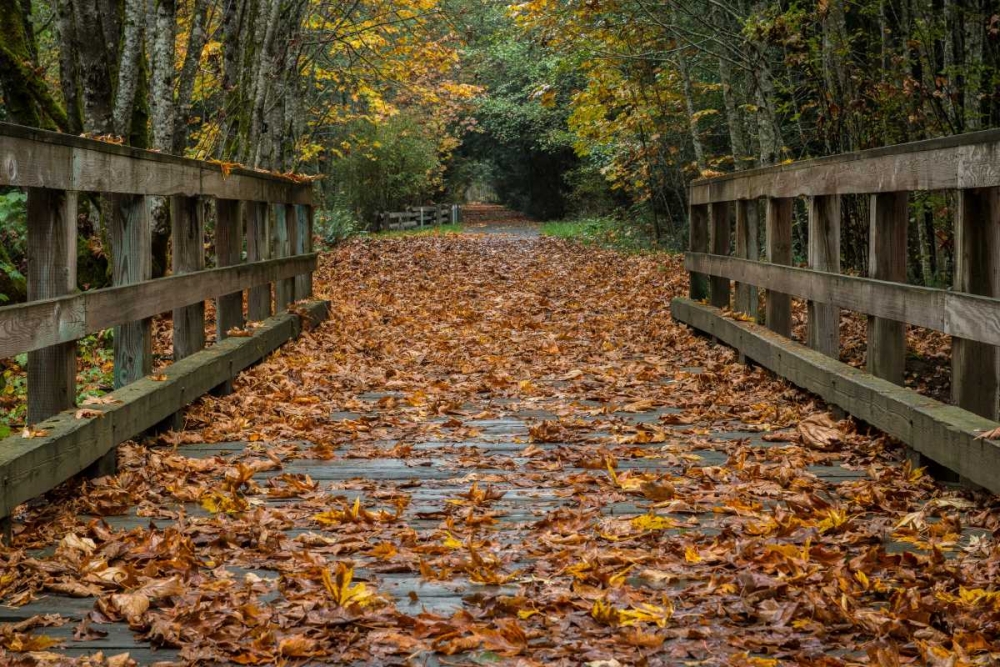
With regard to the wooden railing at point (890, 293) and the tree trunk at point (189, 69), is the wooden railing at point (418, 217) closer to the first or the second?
the tree trunk at point (189, 69)

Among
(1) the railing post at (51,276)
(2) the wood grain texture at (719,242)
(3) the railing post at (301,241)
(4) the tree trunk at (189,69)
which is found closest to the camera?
(1) the railing post at (51,276)

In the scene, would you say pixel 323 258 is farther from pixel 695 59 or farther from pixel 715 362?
pixel 715 362

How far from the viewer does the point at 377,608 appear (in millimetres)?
3688

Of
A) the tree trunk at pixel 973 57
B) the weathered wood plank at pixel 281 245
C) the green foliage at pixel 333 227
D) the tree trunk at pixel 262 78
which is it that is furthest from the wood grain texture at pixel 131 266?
the green foliage at pixel 333 227

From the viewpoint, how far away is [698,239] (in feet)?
38.8

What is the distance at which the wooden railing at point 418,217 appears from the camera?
35469 mm

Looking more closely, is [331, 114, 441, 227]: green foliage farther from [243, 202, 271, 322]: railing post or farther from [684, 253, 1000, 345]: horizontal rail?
[684, 253, 1000, 345]: horizontal rail

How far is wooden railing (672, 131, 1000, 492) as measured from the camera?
4.75 meters

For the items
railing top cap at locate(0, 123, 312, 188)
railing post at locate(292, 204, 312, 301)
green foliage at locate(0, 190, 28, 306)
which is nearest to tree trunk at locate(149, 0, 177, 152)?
green foliage at locate(0, 190, 28, 306)

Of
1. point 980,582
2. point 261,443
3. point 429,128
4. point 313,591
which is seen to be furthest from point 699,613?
point 429,128

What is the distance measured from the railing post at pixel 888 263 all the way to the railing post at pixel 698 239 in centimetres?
554

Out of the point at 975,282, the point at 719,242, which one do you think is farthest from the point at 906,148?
the point at 719,242

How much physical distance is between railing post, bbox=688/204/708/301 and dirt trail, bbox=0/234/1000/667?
3.85 meters

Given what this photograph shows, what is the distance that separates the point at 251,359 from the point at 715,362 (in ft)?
12.6
